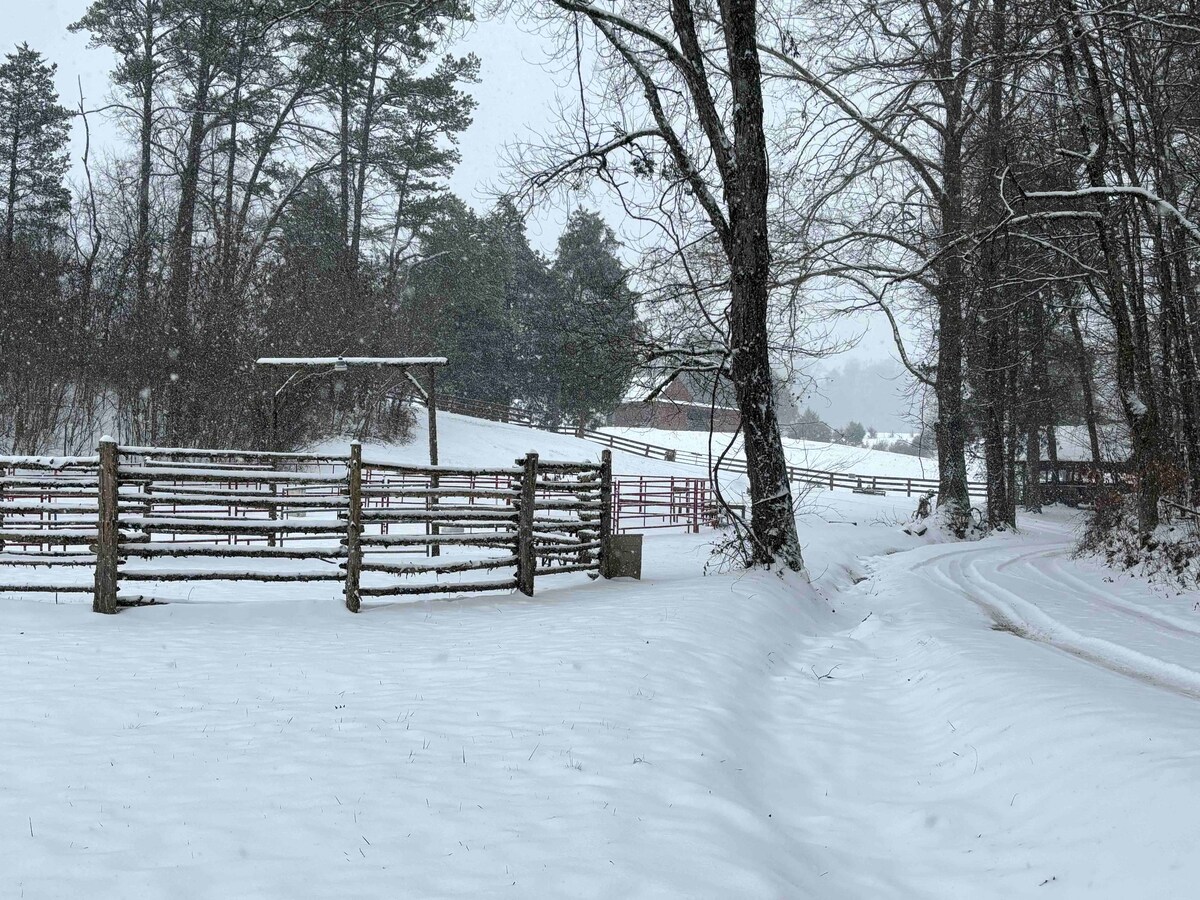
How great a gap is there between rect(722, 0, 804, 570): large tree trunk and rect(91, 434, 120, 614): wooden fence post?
24.2 ft

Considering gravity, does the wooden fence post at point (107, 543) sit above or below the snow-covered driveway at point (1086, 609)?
above

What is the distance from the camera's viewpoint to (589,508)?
11.5 m

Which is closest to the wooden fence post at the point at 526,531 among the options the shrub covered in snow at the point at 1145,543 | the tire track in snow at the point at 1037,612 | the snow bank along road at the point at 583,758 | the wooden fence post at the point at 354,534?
the snow bank along road at the point at 583,758

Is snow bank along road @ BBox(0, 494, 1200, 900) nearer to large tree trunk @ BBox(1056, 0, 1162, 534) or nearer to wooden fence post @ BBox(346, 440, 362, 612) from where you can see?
wooden fence post @ BBox(346, 440, 362, 612)

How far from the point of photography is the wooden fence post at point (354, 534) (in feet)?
29.2

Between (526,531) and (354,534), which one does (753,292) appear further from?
(354,534)

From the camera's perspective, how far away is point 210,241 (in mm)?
30844

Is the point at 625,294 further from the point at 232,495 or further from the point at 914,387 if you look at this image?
the point at 914,387

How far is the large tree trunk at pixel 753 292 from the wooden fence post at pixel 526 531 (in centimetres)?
297

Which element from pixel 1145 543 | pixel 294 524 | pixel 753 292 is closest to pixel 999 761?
pixel 294 524

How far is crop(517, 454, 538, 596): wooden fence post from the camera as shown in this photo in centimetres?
1026

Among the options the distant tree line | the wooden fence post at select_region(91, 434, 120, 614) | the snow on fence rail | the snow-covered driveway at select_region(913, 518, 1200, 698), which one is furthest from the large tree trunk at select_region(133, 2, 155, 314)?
the snow-covered driveway at select_region(913, 518, 1200, 698)

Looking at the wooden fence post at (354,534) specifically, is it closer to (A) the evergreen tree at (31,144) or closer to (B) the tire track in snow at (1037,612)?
(B) the tire track in snow at (1037,612)

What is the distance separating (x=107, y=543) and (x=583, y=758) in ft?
20.4
